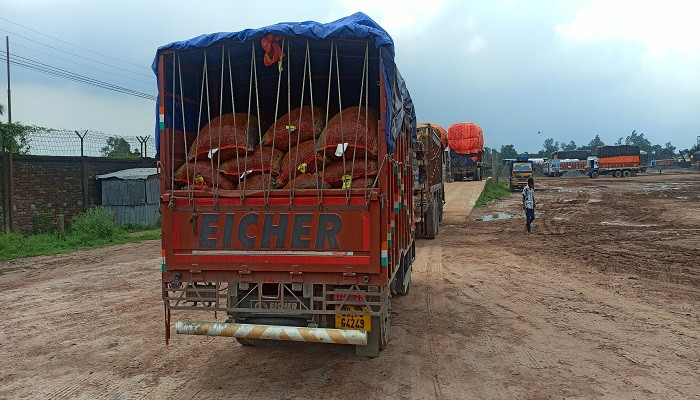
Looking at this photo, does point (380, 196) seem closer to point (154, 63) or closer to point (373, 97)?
point (373, 97)

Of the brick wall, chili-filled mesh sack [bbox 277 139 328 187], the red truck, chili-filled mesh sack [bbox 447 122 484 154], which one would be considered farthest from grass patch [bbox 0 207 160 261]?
chili-filled mesh sack [bbox 447 122 484 154]

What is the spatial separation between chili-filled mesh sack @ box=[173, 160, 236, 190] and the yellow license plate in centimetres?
160

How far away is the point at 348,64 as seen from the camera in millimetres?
5578

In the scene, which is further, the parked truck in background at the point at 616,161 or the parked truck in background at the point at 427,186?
the parked truck in background at the point at 616,161

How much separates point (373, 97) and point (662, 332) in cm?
446

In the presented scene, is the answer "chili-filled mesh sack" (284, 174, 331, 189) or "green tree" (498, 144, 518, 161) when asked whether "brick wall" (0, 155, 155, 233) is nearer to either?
"chili-filled mesh sack" (284, 174, 331, 189)

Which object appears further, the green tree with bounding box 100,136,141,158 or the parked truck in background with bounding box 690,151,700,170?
the parked truck in background with bounding box 690,151,700,170

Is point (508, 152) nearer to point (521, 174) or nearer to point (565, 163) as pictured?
point (565, 163)

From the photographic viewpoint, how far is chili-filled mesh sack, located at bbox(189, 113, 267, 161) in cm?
527

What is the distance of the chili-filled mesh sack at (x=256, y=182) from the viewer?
5.00 m

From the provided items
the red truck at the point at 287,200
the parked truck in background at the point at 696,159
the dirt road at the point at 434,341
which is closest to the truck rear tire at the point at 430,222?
the dirt road at the point at 434,341

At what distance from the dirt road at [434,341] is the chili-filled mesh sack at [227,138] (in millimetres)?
2211

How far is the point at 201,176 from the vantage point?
205 inches

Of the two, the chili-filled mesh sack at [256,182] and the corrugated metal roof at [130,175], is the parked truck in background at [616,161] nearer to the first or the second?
the corrugated metal roof at [130,175]
